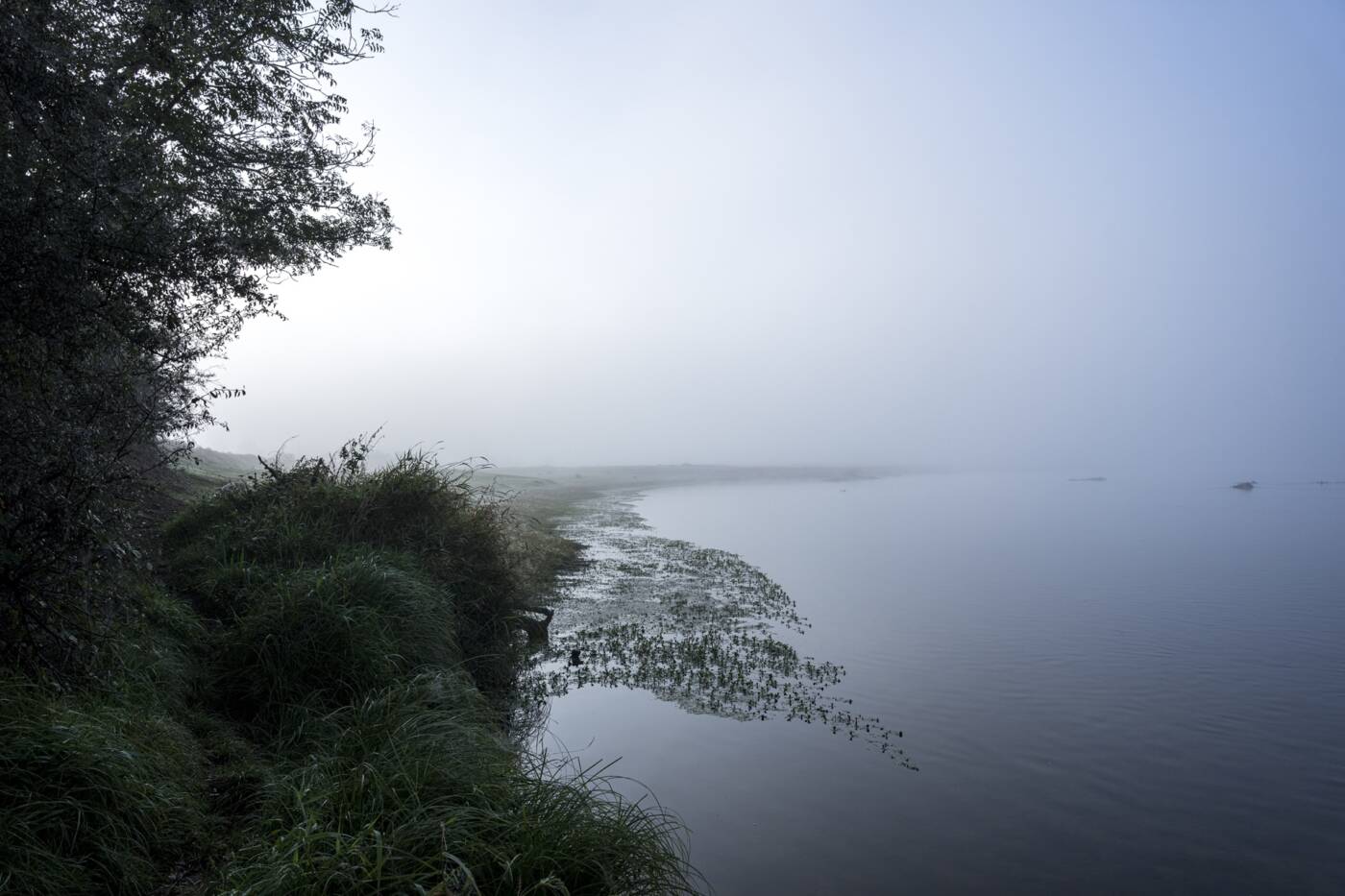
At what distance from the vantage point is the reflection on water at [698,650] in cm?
1156

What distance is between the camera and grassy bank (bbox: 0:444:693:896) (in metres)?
3.88

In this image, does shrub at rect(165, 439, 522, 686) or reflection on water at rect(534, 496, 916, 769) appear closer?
shrub at rect(165, 439, 522, 686)

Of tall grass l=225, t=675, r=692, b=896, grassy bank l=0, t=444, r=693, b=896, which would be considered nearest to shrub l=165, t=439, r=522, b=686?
grassy bank l=0, t=444, r=693, b=896

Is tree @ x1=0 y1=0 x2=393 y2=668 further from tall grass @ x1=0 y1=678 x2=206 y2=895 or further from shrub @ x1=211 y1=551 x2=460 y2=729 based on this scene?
shrub @ x1=211 y1=551 x2=460 y2=729

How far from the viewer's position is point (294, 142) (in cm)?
977

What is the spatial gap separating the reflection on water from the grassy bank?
305 centimetres

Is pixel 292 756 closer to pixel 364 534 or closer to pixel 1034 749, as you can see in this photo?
pixel 364 534

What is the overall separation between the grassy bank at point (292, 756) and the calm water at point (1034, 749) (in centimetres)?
166

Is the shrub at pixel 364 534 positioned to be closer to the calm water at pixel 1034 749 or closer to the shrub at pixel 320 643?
the shrub at pixel 320 643

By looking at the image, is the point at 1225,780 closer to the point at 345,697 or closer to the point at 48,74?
the point at 345,697

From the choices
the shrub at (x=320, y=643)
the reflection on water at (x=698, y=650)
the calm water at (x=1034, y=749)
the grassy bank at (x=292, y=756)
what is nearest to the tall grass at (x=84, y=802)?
the grassy bank at (x=292, y=756)

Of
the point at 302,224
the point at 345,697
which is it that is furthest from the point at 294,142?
the point at 345,697

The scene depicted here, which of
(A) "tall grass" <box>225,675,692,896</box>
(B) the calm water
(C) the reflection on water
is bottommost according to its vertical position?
(B) the calm water

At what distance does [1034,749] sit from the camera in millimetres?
10367
